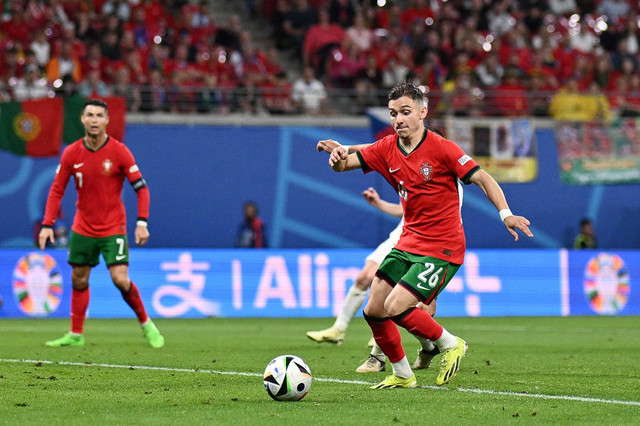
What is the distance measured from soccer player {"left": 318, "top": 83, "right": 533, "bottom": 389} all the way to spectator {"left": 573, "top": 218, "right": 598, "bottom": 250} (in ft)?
45.9

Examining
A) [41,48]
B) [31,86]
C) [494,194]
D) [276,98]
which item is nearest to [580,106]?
[276,98]

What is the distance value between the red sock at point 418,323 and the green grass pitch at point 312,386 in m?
0.39

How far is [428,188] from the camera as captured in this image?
732cm

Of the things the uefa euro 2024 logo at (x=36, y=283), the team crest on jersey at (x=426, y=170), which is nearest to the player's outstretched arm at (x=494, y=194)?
the team crest on jersey at (x=426, y=170)

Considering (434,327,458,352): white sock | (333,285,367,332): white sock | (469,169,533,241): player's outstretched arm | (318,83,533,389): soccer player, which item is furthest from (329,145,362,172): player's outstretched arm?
(333,285,367,332): white sock

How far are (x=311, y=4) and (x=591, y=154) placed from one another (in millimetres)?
6850

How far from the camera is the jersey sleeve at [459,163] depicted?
23.3 ft

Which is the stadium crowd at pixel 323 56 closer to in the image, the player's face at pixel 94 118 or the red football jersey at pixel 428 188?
the player's face at pixel 94 118

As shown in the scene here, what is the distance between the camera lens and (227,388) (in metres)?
7.45

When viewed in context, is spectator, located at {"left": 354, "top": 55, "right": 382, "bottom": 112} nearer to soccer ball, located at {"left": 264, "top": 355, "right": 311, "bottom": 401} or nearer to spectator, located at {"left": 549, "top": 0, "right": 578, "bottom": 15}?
spectator, located at {"left": 549, "top": 0, "right": 578, "bottom": 15}

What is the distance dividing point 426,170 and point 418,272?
71 cm

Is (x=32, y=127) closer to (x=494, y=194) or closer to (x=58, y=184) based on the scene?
(x=58, y=184)

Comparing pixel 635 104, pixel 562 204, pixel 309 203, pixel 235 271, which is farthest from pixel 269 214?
pixel 635 104

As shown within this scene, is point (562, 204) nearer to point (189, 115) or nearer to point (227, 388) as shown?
point (189, 115)
